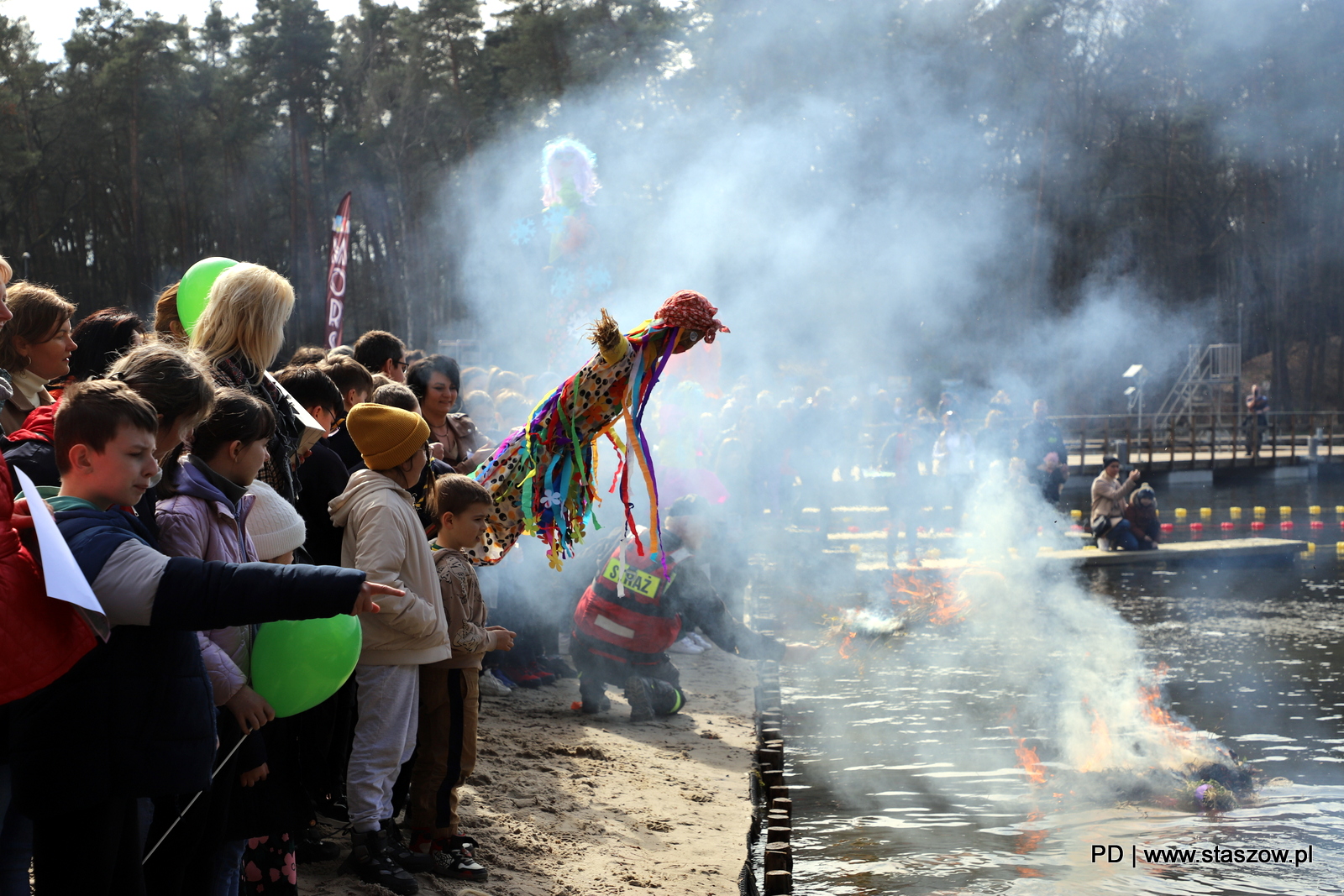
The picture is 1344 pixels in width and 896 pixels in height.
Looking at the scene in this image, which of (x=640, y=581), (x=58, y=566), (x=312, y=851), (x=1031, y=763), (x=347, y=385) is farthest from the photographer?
(x=640, y=581)

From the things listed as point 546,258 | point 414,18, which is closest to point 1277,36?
point 546,258

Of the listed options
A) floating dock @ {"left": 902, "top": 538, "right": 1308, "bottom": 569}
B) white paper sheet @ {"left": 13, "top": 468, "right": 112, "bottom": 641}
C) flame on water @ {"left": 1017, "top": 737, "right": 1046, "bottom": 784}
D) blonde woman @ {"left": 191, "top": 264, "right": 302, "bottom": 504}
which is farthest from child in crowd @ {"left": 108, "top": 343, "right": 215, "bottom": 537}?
floating dock @ {"left": 902, "top": 538, "right": 1308, "bottom": 569}

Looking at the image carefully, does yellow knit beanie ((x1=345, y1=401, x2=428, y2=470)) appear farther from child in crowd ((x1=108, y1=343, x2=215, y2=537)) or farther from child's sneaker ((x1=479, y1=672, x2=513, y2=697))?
child's sneaker ((x1=479, y1=672, x2=513, y2=697))

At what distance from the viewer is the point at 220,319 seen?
3.62 m

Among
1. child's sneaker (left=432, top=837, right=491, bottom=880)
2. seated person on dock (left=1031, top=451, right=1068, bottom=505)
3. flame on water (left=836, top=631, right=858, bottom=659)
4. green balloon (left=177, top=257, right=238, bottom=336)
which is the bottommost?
child's sneaker (left=432, top=837, right=491, bottom=880)

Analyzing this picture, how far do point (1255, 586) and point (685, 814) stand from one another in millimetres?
10033

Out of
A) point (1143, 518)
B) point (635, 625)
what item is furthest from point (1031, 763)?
point (1143, 518)

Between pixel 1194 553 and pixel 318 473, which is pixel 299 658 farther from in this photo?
pixel 1194 553

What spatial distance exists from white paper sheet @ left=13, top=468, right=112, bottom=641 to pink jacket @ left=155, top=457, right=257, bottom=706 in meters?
0.60

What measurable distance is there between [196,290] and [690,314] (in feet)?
6.31

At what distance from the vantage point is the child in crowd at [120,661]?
2279 mm

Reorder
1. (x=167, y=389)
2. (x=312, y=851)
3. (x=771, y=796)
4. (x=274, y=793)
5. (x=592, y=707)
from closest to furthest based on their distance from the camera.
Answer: (x=167, y=389) < (x=274, y=793) < (x=312, y=851) < (x=771, y=796) < (x=592, y=707)

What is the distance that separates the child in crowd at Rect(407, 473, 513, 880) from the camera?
13.1 ft

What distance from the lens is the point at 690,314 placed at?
15.5 feet
